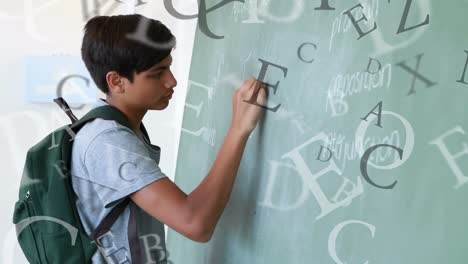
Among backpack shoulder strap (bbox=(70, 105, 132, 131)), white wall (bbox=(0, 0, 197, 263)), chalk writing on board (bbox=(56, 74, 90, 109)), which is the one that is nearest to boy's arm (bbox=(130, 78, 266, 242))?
backpack shoulder strap (bbox=(70, 105, 132, 131))

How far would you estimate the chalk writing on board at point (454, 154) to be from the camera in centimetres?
46

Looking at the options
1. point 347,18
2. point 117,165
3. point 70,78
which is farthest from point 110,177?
point 70,78

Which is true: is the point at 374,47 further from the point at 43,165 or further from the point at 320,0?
the point at 43,165

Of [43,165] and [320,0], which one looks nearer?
[320,0]

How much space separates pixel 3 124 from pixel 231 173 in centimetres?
103

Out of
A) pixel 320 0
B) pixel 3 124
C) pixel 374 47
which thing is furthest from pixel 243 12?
pixel 3 124

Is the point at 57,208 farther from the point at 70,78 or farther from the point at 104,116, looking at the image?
the point at 70,78

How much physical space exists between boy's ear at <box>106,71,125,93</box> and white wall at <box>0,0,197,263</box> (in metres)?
0.63

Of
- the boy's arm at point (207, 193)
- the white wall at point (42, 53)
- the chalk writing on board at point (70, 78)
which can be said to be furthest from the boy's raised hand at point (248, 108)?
the chalk writing on board at point (70, 78)

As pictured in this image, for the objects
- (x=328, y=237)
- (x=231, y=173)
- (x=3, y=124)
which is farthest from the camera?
(x=3, y=124)

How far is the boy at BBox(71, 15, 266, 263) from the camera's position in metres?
0.68

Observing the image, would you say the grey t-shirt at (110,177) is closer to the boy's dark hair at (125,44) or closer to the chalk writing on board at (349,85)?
the boy's dark hair at (125,44)

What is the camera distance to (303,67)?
0.63 metres

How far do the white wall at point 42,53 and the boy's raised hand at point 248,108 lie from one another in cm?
71
